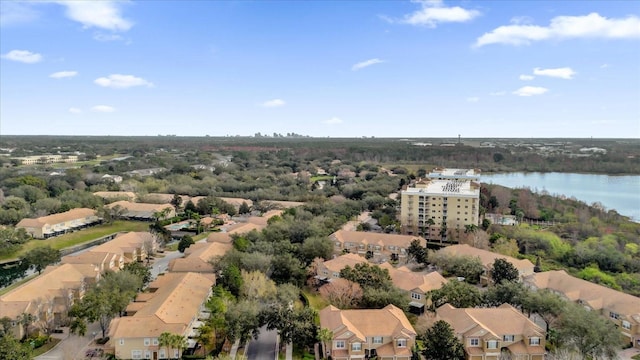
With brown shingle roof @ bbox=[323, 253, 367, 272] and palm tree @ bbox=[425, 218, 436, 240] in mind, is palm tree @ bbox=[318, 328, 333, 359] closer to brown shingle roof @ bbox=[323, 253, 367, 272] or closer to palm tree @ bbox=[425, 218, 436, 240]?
brown shingle roof @ bbox=[323, 253, 367, 272]

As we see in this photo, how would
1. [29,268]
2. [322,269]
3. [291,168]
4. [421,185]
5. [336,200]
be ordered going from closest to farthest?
[322,269]
[29,268]
[421,185]
[336,200]
[291,168]

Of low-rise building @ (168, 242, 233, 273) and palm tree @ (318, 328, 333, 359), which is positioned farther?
low-rise building @ (168, 242, 233, 273)

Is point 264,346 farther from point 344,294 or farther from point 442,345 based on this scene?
point 442,345

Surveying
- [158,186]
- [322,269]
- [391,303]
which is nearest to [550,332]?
[391,303]

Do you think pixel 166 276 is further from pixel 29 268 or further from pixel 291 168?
pixel 291 168

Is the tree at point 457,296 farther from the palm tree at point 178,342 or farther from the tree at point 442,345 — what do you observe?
the palm tree at point 178,342

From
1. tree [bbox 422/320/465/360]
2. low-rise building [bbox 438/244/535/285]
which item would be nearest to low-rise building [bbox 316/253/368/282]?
low-rise building [bbox 438/244/535/285]
